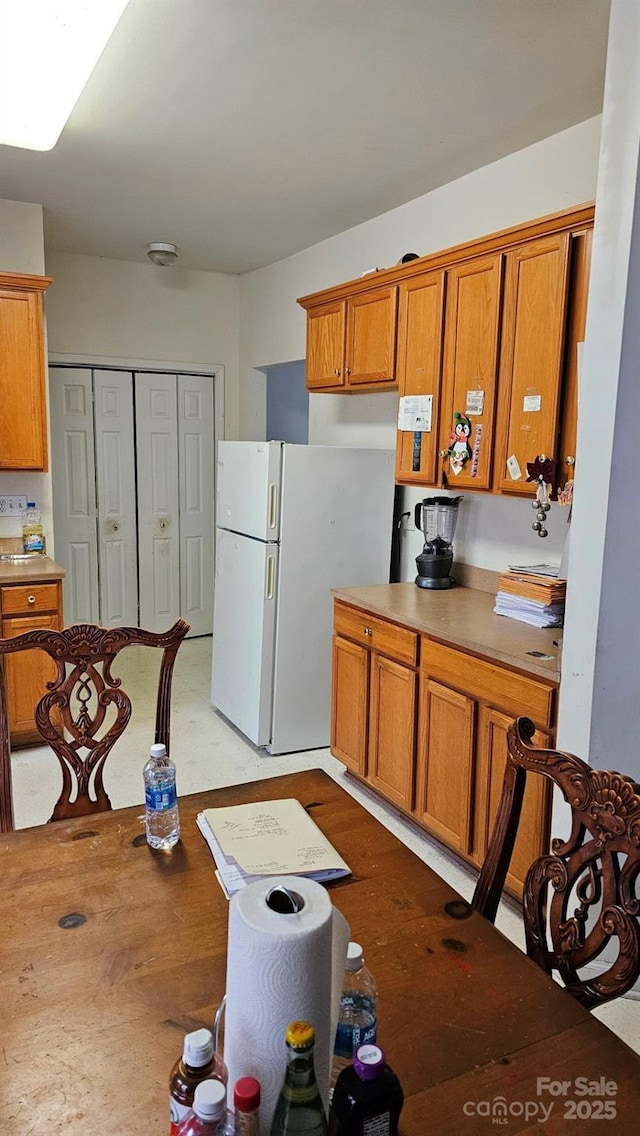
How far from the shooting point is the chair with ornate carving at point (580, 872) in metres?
1.13

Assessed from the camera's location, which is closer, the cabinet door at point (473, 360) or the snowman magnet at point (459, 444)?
the cabinet door at point (473, 360)

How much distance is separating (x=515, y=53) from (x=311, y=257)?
2429mm

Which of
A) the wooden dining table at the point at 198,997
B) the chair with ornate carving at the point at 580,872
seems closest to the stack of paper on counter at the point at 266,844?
the wooden dining table at the point at 198,997

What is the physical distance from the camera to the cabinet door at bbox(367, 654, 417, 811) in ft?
9.57

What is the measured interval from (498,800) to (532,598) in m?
0.73

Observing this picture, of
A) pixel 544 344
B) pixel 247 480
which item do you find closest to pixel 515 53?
pixel 544 344

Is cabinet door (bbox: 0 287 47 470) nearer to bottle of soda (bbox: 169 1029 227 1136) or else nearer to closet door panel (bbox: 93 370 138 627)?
closet door panel (bbox: 93 370 138 627)

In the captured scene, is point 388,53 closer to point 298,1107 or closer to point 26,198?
point 26,198

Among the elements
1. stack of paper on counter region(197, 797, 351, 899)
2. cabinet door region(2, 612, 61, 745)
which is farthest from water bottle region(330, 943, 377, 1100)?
cabinet door region(2, 612, 61, 745)

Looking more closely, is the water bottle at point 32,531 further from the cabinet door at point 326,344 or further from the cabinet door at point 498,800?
the cabinet door at point 498,800

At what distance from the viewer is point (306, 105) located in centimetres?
265

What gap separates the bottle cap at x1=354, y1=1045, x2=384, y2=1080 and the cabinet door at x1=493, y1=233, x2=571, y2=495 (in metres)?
2.11

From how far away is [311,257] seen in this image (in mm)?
4582

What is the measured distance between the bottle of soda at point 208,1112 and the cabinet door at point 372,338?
303 centimetres
